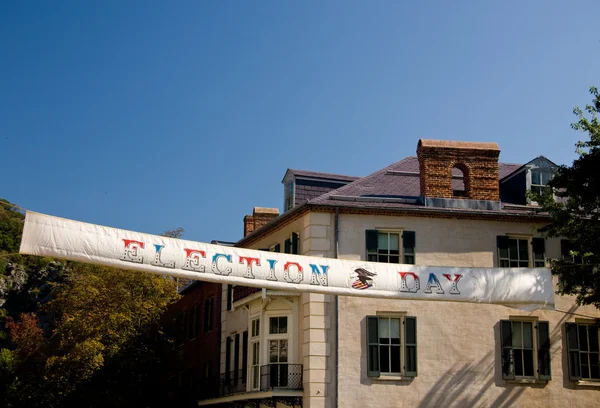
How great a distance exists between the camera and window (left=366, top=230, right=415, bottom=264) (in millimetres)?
27484

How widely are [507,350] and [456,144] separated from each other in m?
7.19

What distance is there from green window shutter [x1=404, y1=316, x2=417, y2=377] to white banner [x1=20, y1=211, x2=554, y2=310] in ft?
22.3

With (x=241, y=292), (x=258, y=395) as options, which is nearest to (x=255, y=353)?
(x=241, y=292)

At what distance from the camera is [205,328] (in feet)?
129

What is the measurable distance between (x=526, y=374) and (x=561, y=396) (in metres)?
1.34

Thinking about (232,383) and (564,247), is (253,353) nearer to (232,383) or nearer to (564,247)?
(232,383)

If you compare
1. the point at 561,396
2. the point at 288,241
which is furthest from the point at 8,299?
the point at 561,396

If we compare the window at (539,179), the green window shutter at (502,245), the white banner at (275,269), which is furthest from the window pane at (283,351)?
the window at (539,179)

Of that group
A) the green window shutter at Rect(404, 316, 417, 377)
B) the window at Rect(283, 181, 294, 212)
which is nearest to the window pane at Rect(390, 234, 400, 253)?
the green window shutter at Rect(404, 316, 417, 377)

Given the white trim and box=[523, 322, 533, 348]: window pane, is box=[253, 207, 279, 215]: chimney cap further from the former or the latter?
box=[523, 322, 533, 348]: window pane

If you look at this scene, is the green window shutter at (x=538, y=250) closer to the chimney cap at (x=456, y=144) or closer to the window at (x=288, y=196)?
the chimney cap at (x=456, y=144)

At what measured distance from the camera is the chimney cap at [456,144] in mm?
28375

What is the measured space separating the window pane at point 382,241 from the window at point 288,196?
19.0 ft

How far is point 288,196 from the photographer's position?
33281mm
